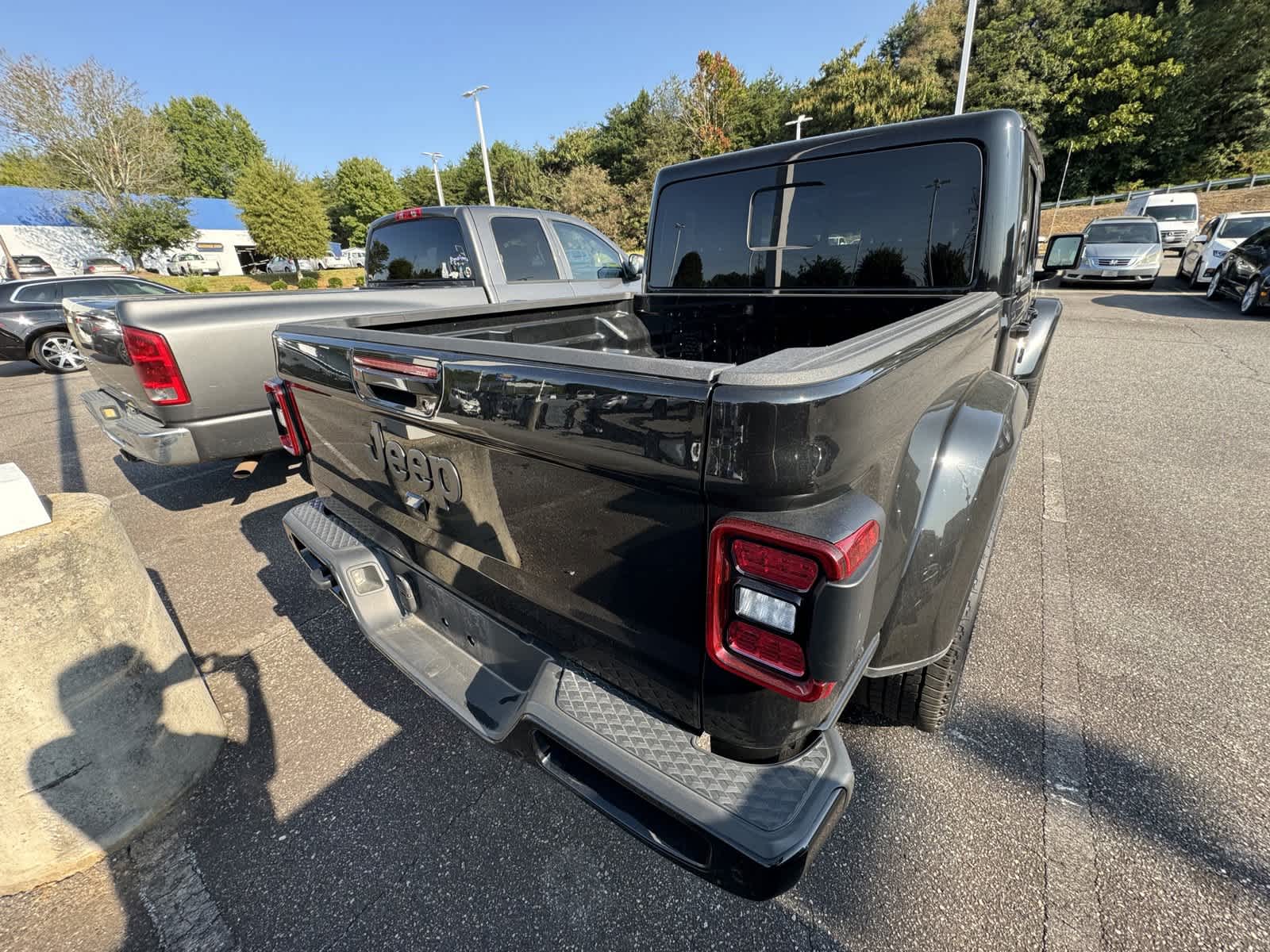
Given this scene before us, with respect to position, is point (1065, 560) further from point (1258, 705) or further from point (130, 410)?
point (130, 410)

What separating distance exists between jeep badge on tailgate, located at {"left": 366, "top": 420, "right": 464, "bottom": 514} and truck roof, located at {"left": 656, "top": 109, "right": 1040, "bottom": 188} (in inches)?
86.5

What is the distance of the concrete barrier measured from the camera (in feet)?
5.04

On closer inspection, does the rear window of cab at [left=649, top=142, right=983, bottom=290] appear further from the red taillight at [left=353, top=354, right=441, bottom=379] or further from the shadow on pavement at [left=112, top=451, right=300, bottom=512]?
the shadow on pavement at [left=112, top=451, right=300, bottom=512]

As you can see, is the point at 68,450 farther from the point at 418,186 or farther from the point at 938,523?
the point at 418,186

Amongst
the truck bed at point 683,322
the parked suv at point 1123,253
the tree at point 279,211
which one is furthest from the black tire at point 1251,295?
the tree at point 279,211

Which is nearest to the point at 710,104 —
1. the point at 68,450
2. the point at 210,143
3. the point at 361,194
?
the point at 361,194

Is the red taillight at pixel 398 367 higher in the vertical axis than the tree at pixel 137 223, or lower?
lower

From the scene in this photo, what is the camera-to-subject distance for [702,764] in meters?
1.20

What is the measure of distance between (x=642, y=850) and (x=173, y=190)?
3717 centimetres

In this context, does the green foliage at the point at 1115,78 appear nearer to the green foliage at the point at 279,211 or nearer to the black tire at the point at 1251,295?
the black tire at the point at 1251,295

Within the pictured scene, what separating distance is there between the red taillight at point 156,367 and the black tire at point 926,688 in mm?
3983

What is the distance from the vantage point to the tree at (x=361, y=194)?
58.4m

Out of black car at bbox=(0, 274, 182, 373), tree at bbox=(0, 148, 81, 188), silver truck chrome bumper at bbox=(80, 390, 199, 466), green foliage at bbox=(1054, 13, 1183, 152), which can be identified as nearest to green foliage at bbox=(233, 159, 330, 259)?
tree at bbox=(0, 148, 81, 188)

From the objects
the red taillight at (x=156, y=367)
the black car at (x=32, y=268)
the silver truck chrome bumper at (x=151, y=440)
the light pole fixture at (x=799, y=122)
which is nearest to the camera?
the red taillight at (x=156, y=367)
